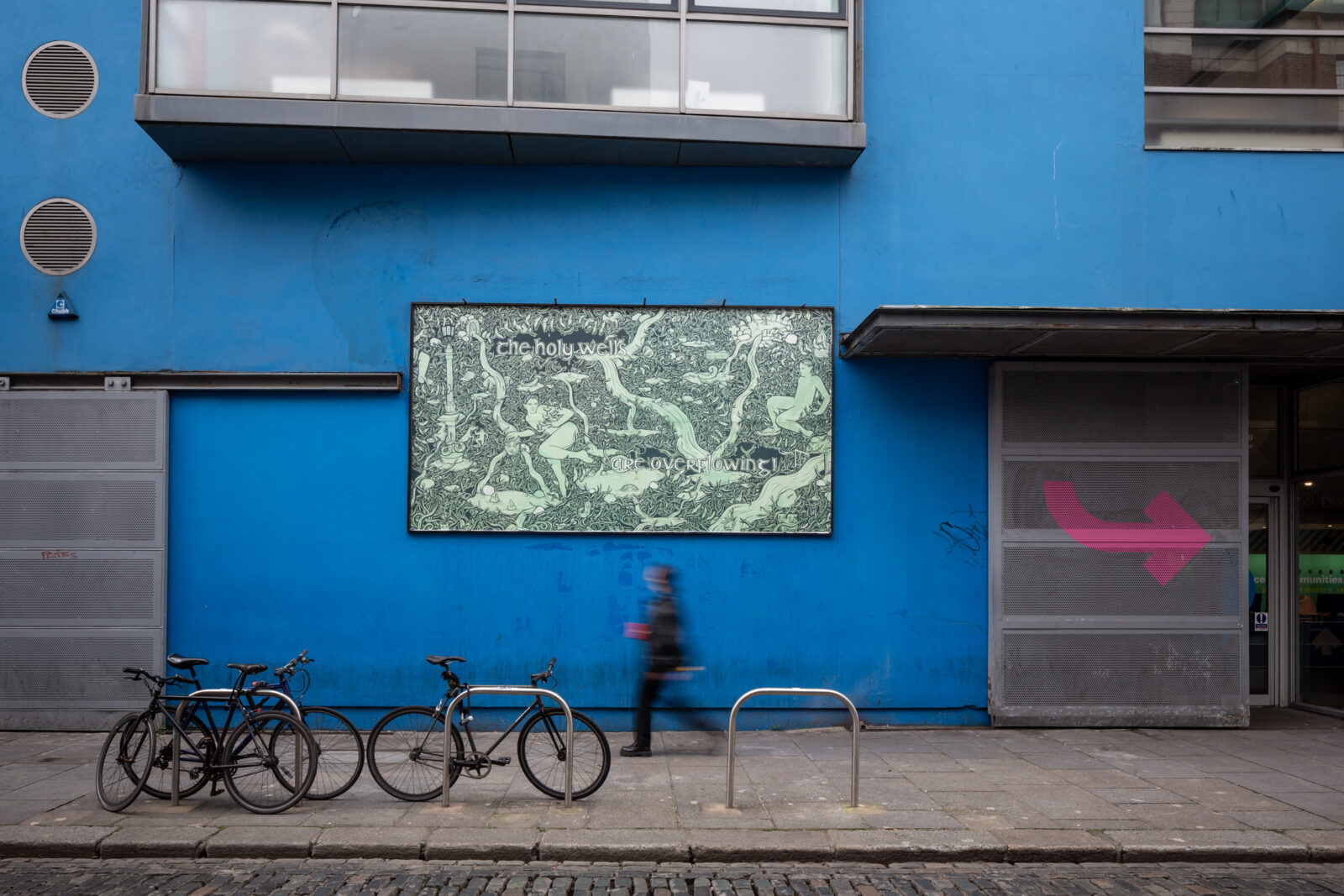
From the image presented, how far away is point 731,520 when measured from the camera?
998 centimetres

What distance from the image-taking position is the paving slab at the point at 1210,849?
6.25 metres

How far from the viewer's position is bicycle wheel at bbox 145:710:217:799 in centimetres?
707

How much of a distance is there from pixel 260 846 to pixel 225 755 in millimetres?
1079

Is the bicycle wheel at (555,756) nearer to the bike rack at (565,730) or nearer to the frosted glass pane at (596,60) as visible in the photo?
the bike rack at (565,730)

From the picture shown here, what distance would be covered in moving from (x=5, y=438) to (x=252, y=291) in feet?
9.76

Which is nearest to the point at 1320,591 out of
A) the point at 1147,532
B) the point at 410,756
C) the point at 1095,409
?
the point at 1147,532

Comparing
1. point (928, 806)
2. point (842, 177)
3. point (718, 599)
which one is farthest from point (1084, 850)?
point (842, 177)

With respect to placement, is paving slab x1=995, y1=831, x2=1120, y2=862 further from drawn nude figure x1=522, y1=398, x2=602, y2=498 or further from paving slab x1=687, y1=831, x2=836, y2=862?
drawn nude figure x1=522, y1=398, x2=602, y2=498

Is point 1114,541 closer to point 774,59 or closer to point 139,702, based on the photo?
→ point 774,59

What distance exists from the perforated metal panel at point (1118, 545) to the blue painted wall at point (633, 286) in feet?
1.40

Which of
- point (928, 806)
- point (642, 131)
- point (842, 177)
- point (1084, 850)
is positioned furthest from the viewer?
point (842, 177)

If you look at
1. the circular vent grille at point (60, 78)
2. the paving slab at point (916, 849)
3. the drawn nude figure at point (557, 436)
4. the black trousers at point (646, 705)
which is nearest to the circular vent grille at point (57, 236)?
the circular vent grille at point (60, 78)

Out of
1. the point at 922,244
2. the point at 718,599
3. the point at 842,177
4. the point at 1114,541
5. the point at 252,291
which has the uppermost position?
the point at 842,177

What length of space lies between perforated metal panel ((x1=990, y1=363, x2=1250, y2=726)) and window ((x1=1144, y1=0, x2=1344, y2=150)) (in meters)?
2.80
